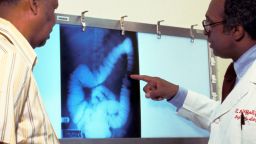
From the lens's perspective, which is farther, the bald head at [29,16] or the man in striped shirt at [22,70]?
the bald head at [29,16]

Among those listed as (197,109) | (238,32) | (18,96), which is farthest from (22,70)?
(197,109)

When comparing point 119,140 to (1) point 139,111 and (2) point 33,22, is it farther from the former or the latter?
(2) point 33,22

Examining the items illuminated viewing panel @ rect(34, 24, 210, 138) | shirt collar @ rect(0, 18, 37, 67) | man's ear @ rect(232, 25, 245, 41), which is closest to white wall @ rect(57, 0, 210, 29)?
Result: illuminated viewing panel @ rect(34, 24, 210, 138)

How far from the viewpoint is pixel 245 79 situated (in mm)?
1186

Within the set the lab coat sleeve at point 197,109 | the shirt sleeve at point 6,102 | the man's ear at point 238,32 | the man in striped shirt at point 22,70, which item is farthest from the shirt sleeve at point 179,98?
the shirt sleeve at point 6,102

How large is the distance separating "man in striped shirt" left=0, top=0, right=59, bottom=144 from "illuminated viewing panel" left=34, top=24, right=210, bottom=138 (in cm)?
42

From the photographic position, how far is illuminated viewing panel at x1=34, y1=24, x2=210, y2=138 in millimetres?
1242

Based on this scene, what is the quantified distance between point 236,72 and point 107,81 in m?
0.43

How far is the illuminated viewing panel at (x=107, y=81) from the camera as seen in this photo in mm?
1242

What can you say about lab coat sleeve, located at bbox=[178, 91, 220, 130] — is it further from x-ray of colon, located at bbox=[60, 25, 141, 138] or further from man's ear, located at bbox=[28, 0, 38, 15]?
man's ear, located at bbox=[28, 0, 38, 15]

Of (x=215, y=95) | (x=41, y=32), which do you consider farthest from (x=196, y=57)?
(x=41, y=32)

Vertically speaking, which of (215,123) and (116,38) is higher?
(116,38)

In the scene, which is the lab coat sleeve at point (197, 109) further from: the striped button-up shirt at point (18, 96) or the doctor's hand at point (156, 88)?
the striped button-up shirt at point (18, 96)

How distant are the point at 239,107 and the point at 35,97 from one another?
26.3 inches
